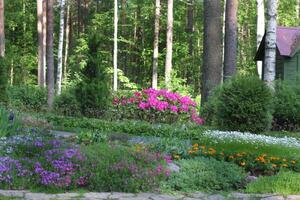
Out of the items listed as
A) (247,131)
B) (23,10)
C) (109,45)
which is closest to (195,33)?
(109,45)

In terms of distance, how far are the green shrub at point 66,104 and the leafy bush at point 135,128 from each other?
94.1 inches

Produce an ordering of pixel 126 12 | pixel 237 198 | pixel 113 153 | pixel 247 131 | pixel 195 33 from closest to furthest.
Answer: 1. pixel 237 198
2. pixel 113 153
3. pixel 247 131
4. pixel 195 33
5. pixel 126 12

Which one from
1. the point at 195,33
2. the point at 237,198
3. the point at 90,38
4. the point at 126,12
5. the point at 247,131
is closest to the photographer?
the point at 237,198

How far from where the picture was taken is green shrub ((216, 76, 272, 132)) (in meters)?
10.3

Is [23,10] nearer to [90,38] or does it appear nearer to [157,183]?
[90,38]

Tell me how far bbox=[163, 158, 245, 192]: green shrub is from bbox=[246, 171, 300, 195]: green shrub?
27 centimetres

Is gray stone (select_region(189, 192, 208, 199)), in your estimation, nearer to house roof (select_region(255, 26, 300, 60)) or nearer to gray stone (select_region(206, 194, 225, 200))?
gray stone (select_region(206, 194, 225, 200))

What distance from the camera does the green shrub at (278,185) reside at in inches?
219

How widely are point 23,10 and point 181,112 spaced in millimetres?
27474

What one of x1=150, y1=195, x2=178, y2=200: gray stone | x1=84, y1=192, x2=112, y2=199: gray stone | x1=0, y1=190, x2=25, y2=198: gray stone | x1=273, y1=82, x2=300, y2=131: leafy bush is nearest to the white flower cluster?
x1=273, y1=82, x2=300, y2=131: leafy bush

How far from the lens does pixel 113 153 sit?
6.14 metres

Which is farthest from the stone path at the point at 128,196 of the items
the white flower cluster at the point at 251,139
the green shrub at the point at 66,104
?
the green shrub at the point at 66,104

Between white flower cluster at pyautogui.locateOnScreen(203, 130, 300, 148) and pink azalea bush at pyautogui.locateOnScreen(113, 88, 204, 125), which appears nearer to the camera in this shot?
white flower cluster at pyautogui.locateOnScreen(203, 130, 300, 148)

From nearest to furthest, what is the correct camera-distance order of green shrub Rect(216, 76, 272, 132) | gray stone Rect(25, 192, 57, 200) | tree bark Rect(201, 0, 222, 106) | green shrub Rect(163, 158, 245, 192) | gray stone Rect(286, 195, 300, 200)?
gray stone Rect(25, 192, 57, 200) → gray stone Rect(286, 195, 300, 200) → green shrub Rect(163, 158, 245, 192) → green shrub Rect(216, 76, 272, 132) → tree bark Rect(201, 0, 222, 106)
